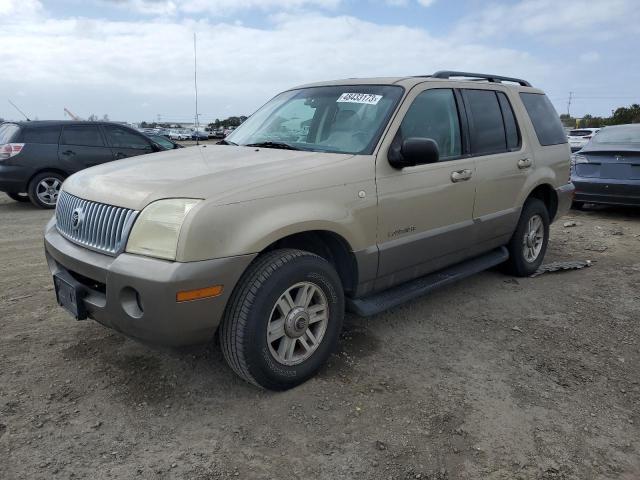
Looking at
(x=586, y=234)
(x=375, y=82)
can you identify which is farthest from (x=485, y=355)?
(x=586, y=234)

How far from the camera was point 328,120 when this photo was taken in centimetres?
376

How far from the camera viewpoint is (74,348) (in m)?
3.50

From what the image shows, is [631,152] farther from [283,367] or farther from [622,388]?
[283,367]

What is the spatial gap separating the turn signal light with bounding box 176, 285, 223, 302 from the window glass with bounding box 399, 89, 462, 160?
1691mm

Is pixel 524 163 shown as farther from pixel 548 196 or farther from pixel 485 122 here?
pixel 548 196

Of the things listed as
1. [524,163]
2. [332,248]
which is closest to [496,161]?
[524,163]

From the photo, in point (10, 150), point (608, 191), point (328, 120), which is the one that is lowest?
point (608, 191)

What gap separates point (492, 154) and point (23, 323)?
392 cm

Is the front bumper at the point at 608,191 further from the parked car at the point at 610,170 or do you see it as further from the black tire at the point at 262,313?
the black tire at the point at 262,313

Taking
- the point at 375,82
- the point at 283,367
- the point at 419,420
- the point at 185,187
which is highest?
the point at 375,82

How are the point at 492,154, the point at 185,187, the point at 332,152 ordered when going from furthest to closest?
the point at 492,154, the point at 332,152, the point at 185,187

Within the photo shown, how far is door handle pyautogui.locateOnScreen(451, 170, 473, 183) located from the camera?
3.93m

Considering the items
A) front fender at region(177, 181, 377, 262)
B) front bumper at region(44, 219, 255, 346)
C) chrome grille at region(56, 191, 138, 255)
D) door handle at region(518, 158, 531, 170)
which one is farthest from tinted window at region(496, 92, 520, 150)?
chrome grille at region(56, 191, 138, 255)

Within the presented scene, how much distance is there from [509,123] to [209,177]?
10.0 ft
